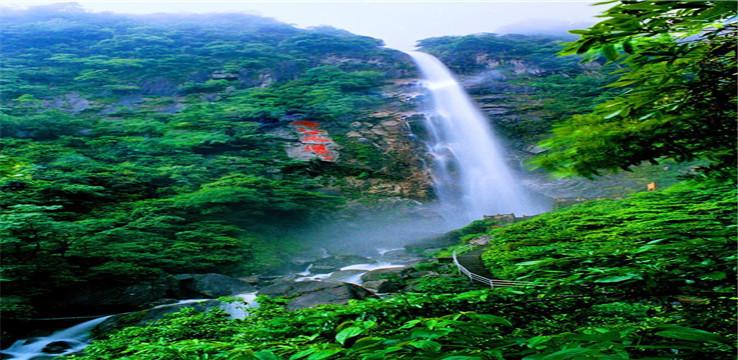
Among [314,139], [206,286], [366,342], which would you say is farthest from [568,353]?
[314,139]

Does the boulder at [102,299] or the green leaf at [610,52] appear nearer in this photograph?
the green leaf at [610,52]

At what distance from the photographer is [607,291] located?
1.31 metres

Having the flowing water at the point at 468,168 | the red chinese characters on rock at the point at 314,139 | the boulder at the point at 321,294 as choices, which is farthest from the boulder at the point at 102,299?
the flowing water at the point at 468,168

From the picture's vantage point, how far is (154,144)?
892 centimetres

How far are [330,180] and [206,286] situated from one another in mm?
5566

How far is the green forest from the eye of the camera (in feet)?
3.69

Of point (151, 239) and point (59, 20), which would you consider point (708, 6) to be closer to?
point (151, 239)

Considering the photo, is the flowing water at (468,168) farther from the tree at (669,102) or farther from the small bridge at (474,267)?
the tree at (669,102)

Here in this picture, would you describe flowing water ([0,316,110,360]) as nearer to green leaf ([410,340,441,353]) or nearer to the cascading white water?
green leaf ([410,340,441,353])

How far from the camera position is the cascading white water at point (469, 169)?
11.8 meters

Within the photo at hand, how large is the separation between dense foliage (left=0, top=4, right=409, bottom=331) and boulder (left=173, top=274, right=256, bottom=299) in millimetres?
390

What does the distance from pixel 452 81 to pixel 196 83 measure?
34.3 feet

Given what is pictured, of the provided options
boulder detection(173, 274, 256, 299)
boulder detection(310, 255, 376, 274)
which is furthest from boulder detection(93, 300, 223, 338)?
boulder detection(310, 255, 376, 274)

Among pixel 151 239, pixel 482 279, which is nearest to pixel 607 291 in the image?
pixel 482 279
